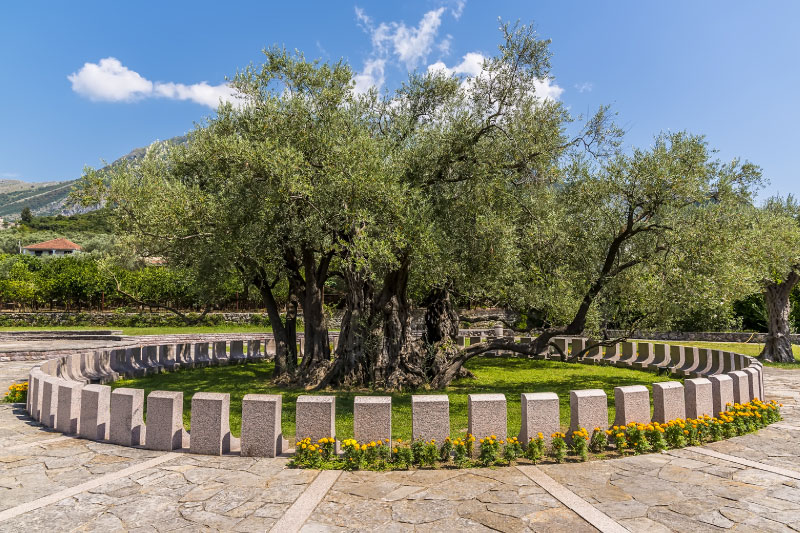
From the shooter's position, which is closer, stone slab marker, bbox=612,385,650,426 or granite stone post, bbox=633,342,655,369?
stone slab marker, bbox=612,385,650,426

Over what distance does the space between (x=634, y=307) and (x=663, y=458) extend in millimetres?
10432

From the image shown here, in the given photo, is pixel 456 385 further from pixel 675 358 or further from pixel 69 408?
pixel 69 408

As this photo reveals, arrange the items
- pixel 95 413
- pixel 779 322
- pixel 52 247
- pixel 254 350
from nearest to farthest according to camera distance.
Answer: pixel 95 413
pixel 779 322
pixel 254 350
pixel 52 247

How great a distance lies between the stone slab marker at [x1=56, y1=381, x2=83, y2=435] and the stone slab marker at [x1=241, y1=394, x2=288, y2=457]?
158 inches

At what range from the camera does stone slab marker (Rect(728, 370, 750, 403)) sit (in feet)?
34.9

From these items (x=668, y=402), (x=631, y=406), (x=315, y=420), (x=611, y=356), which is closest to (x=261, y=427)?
(x=315, y=420)

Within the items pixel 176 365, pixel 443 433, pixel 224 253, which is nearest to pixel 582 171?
pixel 443 433

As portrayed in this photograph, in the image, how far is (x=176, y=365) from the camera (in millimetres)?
20328

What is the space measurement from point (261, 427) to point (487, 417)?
12.3 feet

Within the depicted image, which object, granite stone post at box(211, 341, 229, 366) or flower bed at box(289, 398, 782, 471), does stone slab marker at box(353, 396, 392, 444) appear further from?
granite stone post at box(211, 341, 229, 366)

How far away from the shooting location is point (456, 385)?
1656cm

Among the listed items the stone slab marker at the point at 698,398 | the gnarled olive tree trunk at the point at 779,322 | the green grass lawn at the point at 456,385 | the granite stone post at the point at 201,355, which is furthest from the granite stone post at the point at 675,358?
the granite stone post at the point at 201,355

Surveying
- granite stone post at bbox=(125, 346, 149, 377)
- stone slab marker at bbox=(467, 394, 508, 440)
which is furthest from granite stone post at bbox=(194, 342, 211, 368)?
stone slab marker at bbox=(467, 394, 508, 440)

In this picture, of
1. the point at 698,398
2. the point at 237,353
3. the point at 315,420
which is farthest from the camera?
the point at 237,353
